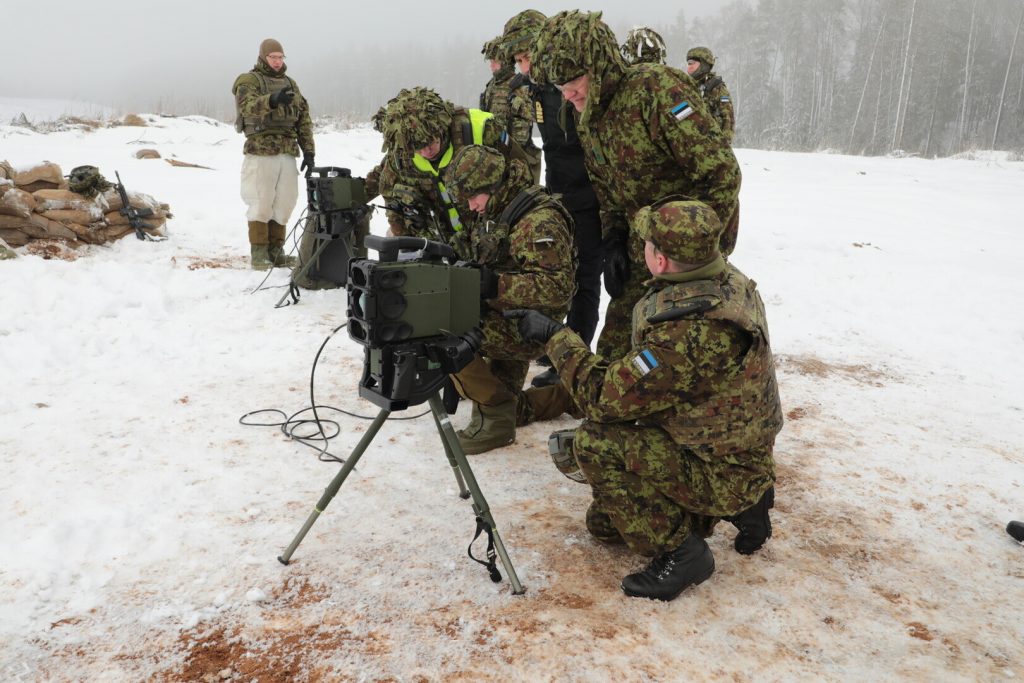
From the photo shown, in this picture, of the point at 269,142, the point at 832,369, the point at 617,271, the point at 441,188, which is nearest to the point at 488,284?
the point at 617,271

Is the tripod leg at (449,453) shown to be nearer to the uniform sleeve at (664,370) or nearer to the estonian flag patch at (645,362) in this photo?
the uniform sleeve at (664,370)

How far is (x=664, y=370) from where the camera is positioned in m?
2.20

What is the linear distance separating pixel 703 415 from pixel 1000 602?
4.35ft

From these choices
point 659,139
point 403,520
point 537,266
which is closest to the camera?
point 403,520

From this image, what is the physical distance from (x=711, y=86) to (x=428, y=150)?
10.1 ft

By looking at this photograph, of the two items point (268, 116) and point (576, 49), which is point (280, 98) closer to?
point (268, 116)

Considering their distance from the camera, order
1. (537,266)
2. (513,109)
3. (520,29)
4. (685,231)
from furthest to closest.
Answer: (513,109)
(520,29)
(537,266)
(685,231)

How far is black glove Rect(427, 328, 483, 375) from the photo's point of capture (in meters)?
2.34

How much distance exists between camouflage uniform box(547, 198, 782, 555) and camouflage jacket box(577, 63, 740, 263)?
2.39ft

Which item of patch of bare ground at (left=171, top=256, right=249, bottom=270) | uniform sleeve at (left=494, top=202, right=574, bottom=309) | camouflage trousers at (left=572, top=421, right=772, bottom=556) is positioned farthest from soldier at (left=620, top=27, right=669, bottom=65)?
patch of bare ground at (left=171, top=256, right=249, bottom=270)

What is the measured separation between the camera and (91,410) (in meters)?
3.74

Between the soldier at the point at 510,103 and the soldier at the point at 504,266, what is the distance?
1.05 metres

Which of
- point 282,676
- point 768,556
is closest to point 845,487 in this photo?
point 768,556

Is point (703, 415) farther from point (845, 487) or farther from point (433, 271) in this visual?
point (845, 487)
